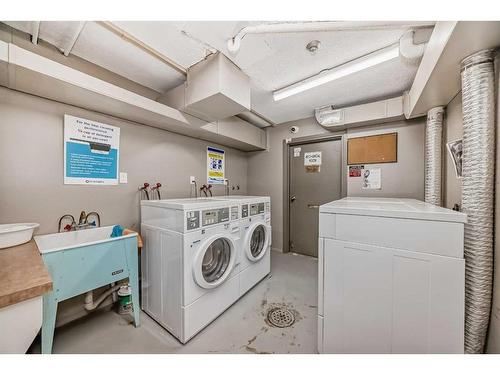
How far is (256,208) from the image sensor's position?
2.21m

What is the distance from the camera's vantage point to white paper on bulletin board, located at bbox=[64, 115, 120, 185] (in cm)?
163

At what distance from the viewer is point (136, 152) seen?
204 centimetres

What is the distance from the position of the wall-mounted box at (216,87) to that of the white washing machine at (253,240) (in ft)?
3.07

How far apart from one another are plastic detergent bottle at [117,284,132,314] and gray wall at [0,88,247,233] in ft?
1.96

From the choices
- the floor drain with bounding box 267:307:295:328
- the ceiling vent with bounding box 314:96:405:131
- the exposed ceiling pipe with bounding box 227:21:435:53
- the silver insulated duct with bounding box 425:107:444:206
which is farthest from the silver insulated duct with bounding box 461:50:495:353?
the ceiling vent with bounding box 314:96:405:131

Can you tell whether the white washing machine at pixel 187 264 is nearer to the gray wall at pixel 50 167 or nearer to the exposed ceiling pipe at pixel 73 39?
the gray wall at pixel 50 167

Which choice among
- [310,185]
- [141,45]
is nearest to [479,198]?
A: [310,185]

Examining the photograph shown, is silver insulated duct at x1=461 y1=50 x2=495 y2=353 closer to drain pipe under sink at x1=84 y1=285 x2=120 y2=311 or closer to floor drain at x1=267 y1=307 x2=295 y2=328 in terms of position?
floor drain at x1=267 y1=307 x2=295 y2=328

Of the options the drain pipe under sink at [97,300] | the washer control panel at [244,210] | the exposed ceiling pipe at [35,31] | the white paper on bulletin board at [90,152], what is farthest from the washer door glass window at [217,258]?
the exposed ceiling pipe at [35,31]

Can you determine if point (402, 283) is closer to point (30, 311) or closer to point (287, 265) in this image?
point (30, 311)

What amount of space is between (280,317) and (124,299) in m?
1.44

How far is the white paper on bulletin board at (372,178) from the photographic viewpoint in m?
2.48

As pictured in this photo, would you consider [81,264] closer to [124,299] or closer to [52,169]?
[124,299]
